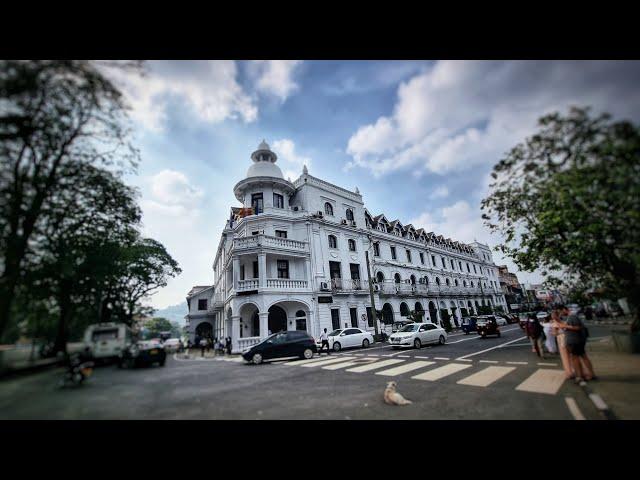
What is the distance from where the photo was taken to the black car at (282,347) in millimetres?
9195

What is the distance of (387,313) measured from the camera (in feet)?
70.2

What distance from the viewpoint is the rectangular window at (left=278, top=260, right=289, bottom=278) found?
17078 mm

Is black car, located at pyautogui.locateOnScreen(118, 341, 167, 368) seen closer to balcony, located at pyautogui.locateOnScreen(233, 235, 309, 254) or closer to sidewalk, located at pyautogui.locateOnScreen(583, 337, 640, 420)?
sidewalk, located at pyautogui.locateOnScreen(583, 337, 640, 420)

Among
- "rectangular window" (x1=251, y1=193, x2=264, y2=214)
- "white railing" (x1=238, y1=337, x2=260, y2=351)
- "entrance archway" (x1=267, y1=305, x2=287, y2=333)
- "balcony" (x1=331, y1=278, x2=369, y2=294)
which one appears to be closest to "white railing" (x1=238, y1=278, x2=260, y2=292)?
"white railing" (x1=238, y1=337, x2=260, y2=351)

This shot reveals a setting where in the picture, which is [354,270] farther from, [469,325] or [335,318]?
[469,325]

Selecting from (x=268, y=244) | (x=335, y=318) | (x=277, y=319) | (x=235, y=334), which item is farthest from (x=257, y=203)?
(x=335, y=318)

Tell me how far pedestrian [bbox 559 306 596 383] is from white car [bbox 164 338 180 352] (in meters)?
4.50

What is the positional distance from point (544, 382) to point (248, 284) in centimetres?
1379
